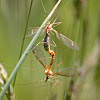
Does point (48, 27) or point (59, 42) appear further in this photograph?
point (59, 42)

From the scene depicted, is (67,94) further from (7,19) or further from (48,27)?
(7,19)

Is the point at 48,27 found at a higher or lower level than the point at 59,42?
higher

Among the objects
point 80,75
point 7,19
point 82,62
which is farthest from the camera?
point 7,19

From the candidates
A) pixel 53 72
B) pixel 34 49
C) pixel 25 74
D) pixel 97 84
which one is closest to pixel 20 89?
pixel 25 74

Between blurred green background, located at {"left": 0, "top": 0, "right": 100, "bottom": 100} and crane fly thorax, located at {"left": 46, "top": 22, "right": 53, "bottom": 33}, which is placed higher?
crane fly thorax, located at {"left": 46, "top": 22, "right": 53, "bottom": 33}

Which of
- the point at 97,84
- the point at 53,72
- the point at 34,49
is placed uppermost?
the point at 34,49

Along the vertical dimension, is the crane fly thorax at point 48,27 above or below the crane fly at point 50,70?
above

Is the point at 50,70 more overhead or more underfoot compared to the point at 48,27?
more underfoot

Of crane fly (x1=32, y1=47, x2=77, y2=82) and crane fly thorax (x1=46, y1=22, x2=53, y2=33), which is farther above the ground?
crane fly thorax (x1=46, y1=22, x2=53, y2=33)
